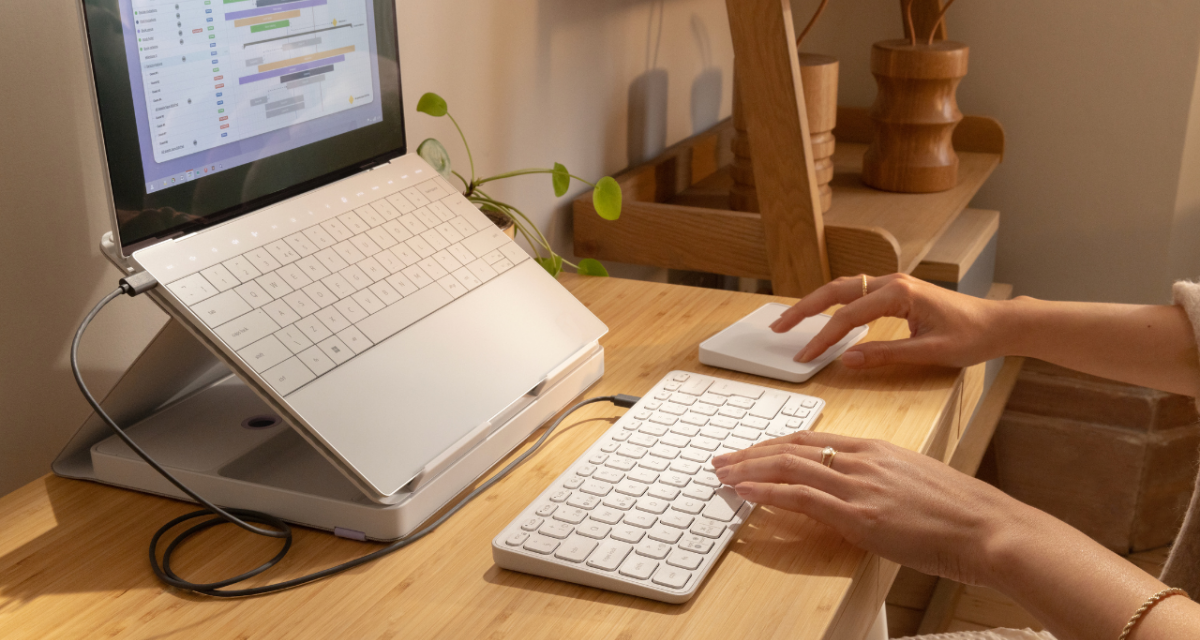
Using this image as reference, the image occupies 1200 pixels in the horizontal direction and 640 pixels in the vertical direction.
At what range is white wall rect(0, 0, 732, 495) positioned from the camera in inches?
26.6

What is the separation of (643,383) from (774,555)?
265mm

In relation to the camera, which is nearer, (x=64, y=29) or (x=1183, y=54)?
(x=64, y=29)

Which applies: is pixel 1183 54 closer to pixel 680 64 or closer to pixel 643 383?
pixel 680 64

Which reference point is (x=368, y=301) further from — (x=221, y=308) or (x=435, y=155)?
(x=435, y=155)

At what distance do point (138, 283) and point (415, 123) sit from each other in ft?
1.66

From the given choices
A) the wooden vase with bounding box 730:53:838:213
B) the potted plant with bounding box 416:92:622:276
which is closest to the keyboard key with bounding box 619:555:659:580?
the potted plant with bounding box 416:92:622:276

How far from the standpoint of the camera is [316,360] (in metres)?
0.62

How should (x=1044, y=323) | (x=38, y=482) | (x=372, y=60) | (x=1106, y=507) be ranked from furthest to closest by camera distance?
(x=1106, y=507)
(x=1044, y=323)
(x=372, y=60)
(x=38, y=482)

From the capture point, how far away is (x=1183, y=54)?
1.61m

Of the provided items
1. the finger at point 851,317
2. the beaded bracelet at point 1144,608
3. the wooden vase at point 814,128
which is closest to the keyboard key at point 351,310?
the finger at point 851,317

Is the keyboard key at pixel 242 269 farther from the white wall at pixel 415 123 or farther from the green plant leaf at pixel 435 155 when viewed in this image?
the green plant leaf at pixel 435 155

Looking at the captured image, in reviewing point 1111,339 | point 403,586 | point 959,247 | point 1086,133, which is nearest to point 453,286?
point 403,586

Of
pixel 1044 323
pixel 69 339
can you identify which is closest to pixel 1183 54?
pixel 1044 323

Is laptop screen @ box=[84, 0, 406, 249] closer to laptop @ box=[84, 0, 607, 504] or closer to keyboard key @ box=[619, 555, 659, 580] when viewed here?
laptop @ box=[84, 0, 607, 504]
